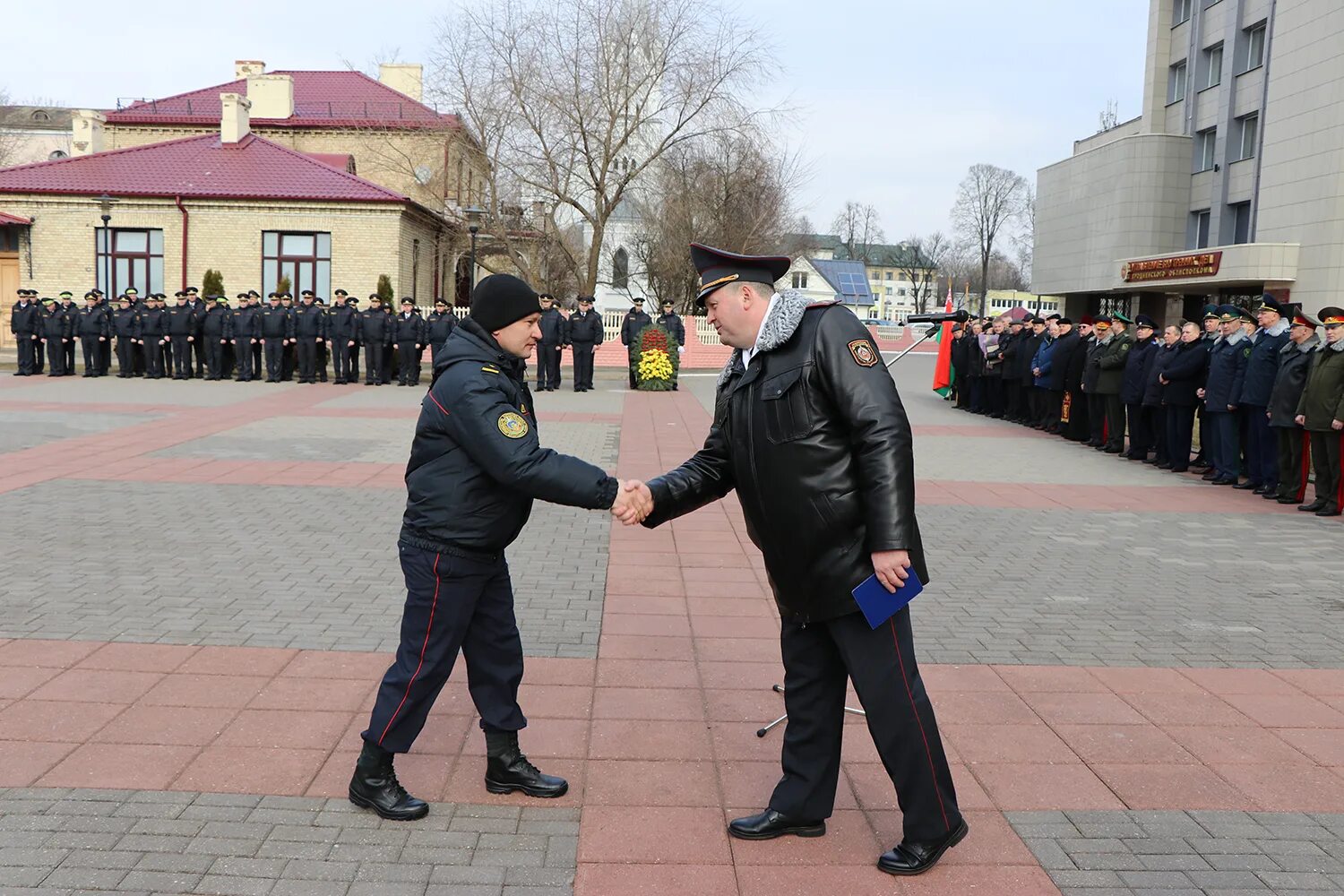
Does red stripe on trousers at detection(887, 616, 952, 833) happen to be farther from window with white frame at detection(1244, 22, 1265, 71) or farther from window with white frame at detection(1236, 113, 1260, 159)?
window with white frame at detection(1244, 22, 1265, 71)

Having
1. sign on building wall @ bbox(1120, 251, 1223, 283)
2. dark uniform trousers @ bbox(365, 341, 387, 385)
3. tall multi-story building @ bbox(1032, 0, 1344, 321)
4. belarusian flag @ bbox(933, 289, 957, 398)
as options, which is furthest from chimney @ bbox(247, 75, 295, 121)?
sign on building wall @ bbox(1120, 251, 1223, 283)

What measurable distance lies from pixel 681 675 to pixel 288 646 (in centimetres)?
193

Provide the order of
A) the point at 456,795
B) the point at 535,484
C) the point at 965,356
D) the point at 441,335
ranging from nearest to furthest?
1. the point at 535,484
2. the point at 456,795
3. the point at 965,356
4. the point at 441,335

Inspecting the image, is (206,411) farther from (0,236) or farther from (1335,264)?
(1335,264)

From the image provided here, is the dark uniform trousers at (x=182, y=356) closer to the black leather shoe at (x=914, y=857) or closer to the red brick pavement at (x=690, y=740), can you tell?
the red brick pavement at (x=690, y=740)

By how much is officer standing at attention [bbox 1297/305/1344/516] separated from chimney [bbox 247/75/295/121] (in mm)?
37278

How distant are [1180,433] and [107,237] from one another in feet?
91.5

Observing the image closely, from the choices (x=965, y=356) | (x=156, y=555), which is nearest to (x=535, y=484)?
(x=156, y=555)

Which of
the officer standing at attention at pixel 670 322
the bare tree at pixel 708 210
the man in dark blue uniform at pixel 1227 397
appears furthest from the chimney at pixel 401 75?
the man in dark blue uniform at pixel 1227 397

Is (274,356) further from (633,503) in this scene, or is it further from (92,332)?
(633,503)

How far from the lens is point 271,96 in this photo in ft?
131

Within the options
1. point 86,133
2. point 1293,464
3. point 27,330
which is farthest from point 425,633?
point 86,133

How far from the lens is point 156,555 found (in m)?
7.16

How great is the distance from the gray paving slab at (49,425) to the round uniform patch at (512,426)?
10294 mm
